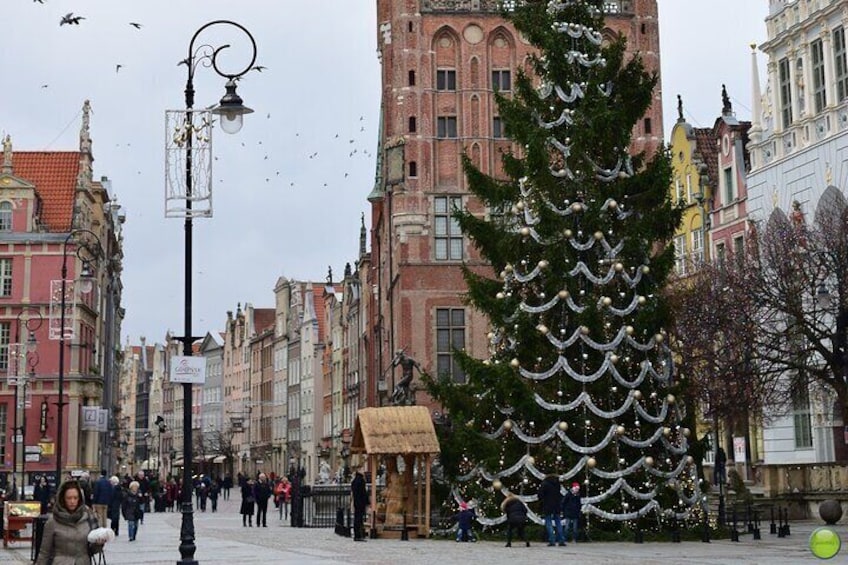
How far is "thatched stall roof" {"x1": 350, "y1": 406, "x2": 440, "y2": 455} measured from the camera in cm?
2934

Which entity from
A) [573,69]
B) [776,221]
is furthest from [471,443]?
[776,221]

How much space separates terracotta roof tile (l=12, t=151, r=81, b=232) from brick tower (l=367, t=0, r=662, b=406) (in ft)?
79.2

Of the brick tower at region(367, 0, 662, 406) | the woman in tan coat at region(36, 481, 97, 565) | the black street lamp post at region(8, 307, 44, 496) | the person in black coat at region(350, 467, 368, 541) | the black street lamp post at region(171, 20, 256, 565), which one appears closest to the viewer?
the woman in tan coat at region(36, 481, 97, 565)

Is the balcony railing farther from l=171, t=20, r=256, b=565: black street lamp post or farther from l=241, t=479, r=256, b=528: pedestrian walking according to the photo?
l=171, t=20, r=256, b=565: black street lamp post

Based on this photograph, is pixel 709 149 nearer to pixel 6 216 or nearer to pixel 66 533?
pixel 6 216

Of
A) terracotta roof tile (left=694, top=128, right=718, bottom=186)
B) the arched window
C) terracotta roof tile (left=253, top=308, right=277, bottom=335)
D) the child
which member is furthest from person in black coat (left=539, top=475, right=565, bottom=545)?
terracotta roof tile (left=253, top=308, right=277, bottom=335)

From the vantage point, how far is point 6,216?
6819cm

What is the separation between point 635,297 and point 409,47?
85.2 ft

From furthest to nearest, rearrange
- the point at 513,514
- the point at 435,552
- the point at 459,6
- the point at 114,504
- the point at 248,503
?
the point at 459,6 < the point at 248,503 < the point at 114,504 < the point at 513,514 < the point at 435,552

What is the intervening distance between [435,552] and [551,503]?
2783mm

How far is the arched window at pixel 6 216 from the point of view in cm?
6806

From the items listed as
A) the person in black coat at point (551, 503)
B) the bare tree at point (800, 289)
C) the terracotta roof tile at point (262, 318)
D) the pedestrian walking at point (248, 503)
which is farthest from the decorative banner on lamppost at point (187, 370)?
the terracotta roof tile at point (262, 318)

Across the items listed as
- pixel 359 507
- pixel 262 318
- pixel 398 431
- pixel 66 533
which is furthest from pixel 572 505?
pixel 262 318

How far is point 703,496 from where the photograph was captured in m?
28.2
